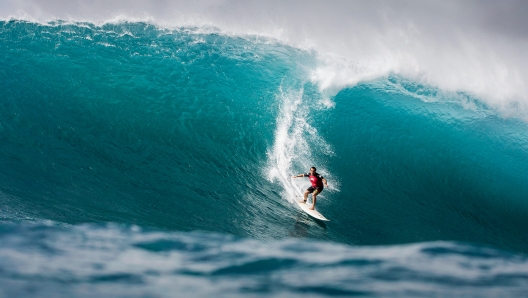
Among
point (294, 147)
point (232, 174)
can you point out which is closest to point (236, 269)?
point (232, 174)

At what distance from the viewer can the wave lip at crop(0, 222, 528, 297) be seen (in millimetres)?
3441

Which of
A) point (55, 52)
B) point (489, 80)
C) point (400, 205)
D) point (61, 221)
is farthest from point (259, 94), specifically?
point (489, 80)

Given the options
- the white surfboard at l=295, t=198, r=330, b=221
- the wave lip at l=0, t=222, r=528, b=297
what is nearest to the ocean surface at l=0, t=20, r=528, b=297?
the wave lip at l=0, t=222, r=528, b=297

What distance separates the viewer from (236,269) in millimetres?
3883

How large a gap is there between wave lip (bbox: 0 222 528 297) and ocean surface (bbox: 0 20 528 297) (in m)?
0.02

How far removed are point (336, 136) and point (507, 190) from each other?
4774mm

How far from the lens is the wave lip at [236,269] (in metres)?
3.44

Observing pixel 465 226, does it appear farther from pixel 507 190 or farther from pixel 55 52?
pixel 55 52

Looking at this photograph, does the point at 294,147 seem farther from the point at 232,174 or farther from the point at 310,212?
the point at 310,212

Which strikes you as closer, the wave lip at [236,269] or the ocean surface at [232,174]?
the wave lip at [236,269]

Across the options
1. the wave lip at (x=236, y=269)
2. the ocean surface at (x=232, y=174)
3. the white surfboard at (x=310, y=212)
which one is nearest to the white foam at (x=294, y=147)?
the ocean surface at (x=232, y=174)

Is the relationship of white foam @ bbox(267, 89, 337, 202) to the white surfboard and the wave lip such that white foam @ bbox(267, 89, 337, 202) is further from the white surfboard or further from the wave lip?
the wave lip

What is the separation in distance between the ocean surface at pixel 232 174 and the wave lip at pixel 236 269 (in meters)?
0.02

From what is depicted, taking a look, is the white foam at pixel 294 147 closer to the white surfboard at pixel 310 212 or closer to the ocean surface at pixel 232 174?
the ocean surface at pixel 232 174
